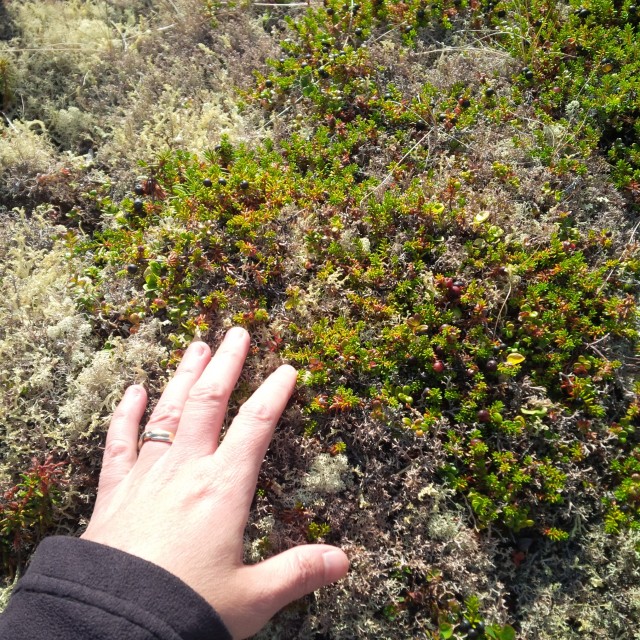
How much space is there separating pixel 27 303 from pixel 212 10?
11.5 ft

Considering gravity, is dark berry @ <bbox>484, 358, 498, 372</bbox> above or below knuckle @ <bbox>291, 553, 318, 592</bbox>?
above

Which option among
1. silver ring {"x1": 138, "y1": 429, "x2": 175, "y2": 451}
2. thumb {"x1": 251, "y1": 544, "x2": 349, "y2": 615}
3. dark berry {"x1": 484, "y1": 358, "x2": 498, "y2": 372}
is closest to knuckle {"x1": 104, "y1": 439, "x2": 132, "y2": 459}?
silver ring {"x1": 138, "y1": 429, "x2": 175, "y2": 451}

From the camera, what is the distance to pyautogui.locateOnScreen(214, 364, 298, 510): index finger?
2.75 meters

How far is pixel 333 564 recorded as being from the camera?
2760 mm

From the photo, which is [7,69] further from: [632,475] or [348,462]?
[632,475]

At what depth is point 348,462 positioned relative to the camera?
3.40m

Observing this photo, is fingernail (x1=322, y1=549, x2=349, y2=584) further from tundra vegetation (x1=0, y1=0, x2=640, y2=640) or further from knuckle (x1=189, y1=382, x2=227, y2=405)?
knuckle (x1=189, y1=382, x2=227, y2=405)

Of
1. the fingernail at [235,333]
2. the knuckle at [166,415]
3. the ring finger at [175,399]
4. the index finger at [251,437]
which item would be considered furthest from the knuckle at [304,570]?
the fingernail at [235,333]

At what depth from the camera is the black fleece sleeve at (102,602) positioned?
208cm

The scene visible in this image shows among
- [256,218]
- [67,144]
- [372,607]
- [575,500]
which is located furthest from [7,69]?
[575,500]

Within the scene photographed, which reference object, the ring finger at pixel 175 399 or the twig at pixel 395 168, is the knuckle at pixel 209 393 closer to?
the ring finger at pixel 175 399

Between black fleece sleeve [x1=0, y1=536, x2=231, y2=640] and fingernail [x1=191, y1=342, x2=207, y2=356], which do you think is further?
fingernail [x1=191, y1=342, x2=207, y2=356]

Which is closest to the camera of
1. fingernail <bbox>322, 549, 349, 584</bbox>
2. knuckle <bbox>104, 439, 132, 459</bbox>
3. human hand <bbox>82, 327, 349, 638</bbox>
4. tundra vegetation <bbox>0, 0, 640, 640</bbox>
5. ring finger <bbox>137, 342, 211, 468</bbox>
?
human hand <bbox>82, 327, 349, 638</bbox>

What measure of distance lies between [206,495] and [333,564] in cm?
78
